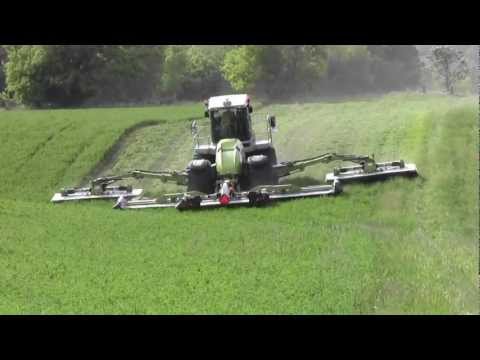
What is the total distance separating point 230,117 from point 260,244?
725 centimetres

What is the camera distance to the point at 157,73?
62656 millimetres

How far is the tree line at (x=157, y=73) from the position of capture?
5444 centimetres

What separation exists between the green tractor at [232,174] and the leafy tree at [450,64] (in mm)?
45310

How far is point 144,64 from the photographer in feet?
200

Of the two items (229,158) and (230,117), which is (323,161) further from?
(229,158)

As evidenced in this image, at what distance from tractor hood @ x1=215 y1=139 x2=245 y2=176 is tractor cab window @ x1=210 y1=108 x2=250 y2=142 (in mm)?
1039

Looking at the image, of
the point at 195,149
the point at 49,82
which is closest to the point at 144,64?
the point at 49,82

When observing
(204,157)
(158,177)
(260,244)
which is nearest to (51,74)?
(158,177)

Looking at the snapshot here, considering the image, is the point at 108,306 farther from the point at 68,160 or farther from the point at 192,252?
the point at 68,160

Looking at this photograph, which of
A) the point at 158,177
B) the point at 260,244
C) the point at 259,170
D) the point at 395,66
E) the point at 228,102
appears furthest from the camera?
the point at 395,66

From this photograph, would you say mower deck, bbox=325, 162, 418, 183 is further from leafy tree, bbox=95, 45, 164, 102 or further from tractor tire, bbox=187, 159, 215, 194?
leafy tree, bbox=95, 45, 164, 102

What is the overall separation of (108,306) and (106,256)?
3594 mm

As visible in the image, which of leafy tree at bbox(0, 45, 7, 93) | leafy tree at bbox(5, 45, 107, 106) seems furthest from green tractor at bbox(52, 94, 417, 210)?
leafy tree at bbox(0, 45, 7, 93)

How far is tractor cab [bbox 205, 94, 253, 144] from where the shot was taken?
2114 cm
